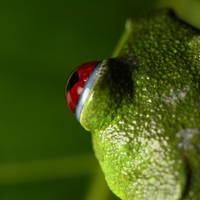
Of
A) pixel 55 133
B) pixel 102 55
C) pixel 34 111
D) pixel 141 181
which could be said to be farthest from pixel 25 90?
pixel 141 181

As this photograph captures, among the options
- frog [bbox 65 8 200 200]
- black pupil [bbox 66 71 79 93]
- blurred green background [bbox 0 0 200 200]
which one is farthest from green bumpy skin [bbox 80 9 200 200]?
blurred green background [bbox 0 0 200 200]

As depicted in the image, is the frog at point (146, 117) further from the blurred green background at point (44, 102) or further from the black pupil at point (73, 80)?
the blurred green background at point (44, 102)

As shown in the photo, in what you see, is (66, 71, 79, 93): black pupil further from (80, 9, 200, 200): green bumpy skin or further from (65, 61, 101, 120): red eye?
(80, 9, 200, 200): green bumpy skin

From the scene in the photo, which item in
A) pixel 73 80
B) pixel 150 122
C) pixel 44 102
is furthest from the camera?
pixel 44 102

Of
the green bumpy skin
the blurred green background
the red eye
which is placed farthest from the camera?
the blurred green background

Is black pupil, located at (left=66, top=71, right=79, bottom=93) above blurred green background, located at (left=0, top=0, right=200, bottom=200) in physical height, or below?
above

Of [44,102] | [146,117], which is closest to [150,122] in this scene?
[146,117]

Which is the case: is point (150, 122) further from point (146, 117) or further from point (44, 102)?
point (44, 102)

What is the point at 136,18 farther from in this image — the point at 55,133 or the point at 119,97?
the point at 55,133

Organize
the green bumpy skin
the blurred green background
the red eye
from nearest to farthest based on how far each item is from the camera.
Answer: the green bumpy skin, the red eye, the blurred green background
